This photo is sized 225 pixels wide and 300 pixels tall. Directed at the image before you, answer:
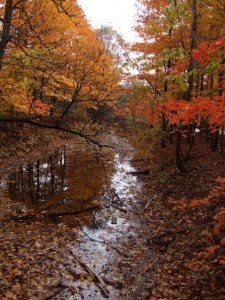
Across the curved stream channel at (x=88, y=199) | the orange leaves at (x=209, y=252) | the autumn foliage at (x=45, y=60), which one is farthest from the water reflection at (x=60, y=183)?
the orange leaves at (x=209, y=252)

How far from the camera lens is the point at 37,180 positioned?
15.0 m

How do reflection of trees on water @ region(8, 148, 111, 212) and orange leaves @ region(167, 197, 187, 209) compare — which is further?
reflection of trees on water @ region(8, 148, 111, 212)

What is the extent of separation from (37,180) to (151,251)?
8528 mm

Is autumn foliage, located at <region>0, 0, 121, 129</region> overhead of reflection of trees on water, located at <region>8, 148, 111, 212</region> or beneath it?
overhead

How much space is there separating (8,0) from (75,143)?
20.5 metres

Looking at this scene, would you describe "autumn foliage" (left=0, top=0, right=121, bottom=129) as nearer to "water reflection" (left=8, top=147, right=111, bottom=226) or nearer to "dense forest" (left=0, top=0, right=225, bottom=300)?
"dense forest" (left=0, top=0, right=225, bottom=300)

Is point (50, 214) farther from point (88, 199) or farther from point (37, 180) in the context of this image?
point (37, 180)

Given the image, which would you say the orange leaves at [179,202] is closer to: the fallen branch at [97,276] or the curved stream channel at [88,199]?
the curved stream channel at [88,199]

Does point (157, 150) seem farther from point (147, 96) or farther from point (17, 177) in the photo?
point (17, 177)

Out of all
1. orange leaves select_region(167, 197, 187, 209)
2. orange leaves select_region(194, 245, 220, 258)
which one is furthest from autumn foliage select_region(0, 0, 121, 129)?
orange leaves select_region(194, 245, 220, 258)

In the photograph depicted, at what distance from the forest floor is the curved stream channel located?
0.31 metres

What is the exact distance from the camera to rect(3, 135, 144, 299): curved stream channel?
798cm

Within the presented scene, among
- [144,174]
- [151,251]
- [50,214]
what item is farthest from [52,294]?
[144,174]

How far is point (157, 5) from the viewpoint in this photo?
1588 centimetres
